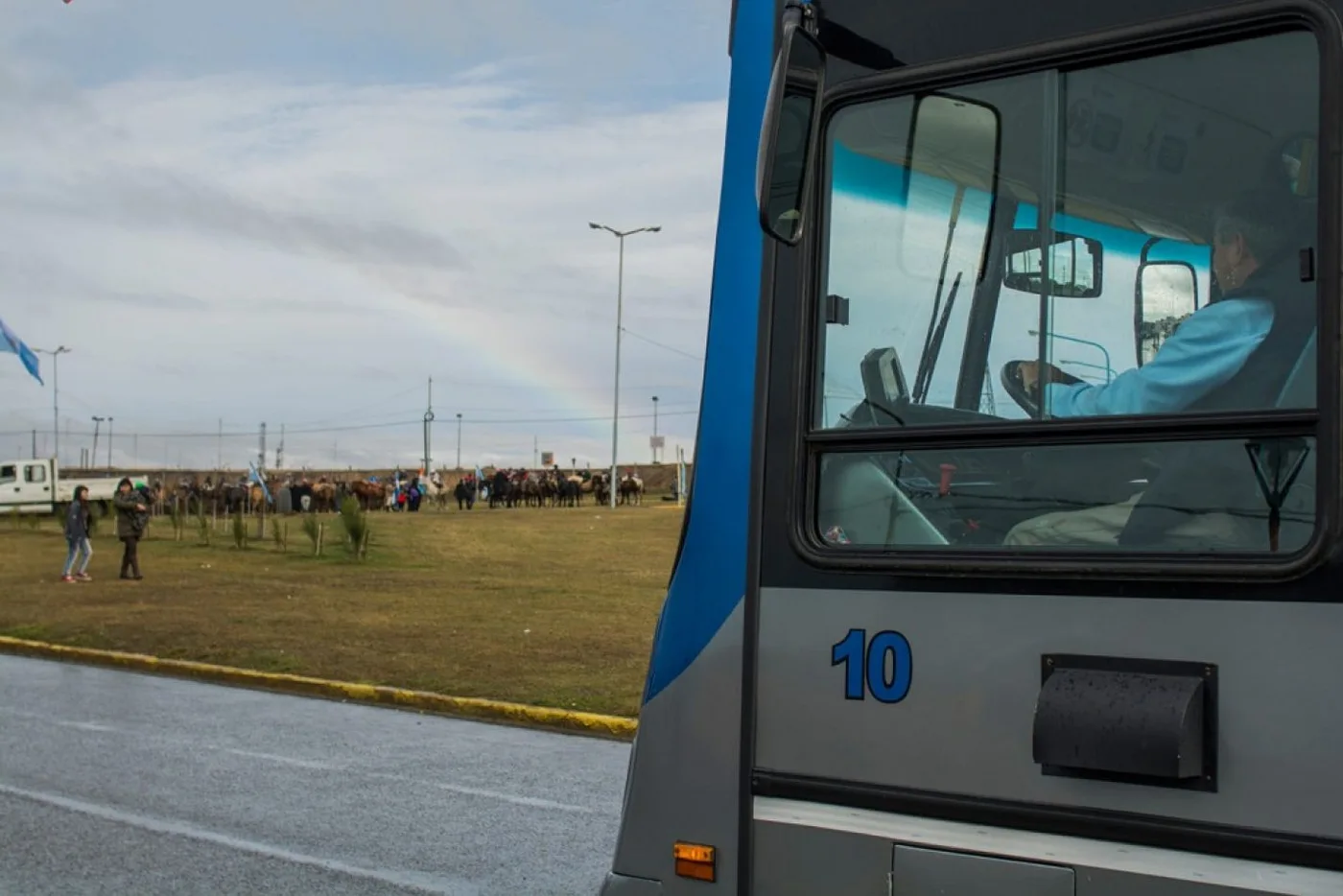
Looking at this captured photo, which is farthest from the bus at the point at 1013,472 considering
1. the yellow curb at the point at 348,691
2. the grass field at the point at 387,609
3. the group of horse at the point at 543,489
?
the group of horse at the point at 543,489

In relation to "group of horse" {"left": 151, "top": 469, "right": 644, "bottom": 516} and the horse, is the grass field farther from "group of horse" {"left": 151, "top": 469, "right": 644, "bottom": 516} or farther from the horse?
the horse

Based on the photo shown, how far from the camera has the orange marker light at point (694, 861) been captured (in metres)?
3.14

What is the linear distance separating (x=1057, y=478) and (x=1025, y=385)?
191 mm

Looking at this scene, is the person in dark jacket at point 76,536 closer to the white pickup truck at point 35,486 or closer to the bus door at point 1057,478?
the bus door at point 1057,478

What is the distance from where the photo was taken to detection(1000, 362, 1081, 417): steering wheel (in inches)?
113

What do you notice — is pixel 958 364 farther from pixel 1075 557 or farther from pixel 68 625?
pixel 68 625

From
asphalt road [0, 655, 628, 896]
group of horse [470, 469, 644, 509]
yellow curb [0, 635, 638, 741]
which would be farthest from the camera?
group of horse [470, 469, 644, 509]

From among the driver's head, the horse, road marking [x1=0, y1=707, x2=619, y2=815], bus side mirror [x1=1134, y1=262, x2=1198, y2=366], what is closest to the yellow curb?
road marking [x1=0, y1=707, x2=619, y2=815]

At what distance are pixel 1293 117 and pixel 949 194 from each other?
2.13 ft

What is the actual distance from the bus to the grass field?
8.74 meters

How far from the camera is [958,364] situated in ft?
9.71

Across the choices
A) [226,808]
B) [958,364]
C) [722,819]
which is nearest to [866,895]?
[722,819]

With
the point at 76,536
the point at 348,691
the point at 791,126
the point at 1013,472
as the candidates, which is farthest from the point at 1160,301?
the point at 76,536

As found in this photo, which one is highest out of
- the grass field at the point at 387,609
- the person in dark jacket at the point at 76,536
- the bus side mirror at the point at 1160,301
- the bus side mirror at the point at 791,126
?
the bus side mirror at the point at 791,126
